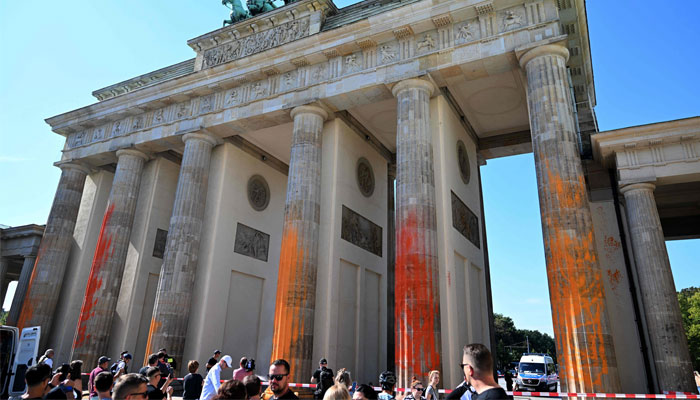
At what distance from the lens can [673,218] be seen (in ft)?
62.4

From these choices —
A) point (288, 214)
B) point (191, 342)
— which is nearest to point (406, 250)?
point (288, 214)

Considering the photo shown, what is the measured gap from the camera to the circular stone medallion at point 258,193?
66.3ft

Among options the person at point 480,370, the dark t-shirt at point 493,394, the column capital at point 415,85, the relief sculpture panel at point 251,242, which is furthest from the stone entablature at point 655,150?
the relief sculpture panel at point 251,242

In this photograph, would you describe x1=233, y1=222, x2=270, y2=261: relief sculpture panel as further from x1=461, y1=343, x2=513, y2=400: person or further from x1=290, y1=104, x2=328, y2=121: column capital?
x1=461, y1=343, x2=513, y2=400: person

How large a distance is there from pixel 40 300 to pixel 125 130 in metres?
8.39

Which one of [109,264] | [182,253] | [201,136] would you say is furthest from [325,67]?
[109,264]

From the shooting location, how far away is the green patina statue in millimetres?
19688

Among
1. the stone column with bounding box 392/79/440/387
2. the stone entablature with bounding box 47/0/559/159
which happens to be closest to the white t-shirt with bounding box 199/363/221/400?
the stone column with bounding box 392/79/440/387

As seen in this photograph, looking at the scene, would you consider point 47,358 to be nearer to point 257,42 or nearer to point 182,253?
point 182,253

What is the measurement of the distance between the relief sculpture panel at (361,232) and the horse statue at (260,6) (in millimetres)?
10273

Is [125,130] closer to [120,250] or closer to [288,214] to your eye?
[120,250]

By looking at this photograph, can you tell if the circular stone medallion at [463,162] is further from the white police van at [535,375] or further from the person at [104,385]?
the person at [104,385]

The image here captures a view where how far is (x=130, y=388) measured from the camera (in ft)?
10.1

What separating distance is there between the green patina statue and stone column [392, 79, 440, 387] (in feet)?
29.1
